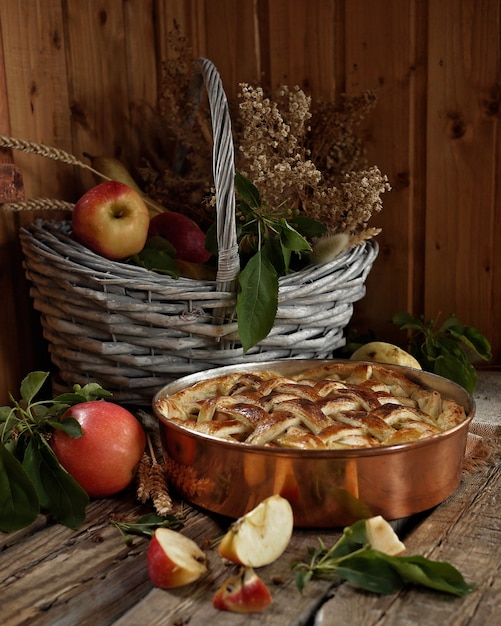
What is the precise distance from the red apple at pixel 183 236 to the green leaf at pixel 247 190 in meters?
0.19

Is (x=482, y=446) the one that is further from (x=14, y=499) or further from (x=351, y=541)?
(x=14, y=499)


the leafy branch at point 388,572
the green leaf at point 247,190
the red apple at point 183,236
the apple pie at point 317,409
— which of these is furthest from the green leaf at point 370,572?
the red apple at point 183,236

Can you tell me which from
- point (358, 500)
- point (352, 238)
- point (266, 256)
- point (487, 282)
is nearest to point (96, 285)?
point (266, 256)

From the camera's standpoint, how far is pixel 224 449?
802 millimetres

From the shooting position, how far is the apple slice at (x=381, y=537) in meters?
0.75

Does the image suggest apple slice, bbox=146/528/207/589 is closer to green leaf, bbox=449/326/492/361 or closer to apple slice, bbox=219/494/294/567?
apple slice, bbox=219/494/294/567

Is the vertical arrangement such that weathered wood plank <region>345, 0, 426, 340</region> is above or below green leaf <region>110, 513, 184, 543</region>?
above

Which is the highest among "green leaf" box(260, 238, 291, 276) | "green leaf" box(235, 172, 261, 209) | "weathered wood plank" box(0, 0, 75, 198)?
"weathered wood plank" box(0, 0, 75, 198)

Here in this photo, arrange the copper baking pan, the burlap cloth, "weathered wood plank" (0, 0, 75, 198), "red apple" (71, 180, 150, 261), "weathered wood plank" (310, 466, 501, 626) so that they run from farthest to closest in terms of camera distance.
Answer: "weathered wood plank" (0, 0, 75, 198) → "red apple" (71, 180, 150, 261) → the burlap cloth → the copper baking pan → "weathered wood plank" (310, 466, 501, 626)

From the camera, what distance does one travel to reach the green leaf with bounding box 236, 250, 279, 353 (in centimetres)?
102

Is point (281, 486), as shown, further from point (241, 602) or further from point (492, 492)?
point (492, 492)

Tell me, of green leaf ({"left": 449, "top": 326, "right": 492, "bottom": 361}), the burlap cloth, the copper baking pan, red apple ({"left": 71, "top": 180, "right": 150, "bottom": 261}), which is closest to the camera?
the copper baking pan

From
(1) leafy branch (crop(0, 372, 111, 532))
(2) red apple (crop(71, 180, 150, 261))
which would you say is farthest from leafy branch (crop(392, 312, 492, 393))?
(1) leafy branch (crop(0, 372, 111, 532))

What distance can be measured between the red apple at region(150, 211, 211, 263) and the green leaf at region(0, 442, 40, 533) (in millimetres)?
514
